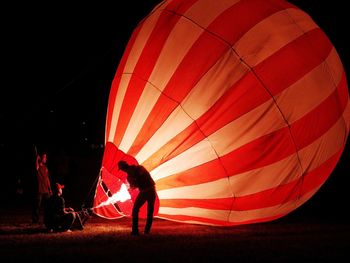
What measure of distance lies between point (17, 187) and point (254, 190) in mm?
8792

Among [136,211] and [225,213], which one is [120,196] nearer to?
[136,211]

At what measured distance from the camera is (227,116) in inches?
288

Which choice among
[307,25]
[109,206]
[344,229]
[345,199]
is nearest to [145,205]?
[109,206]

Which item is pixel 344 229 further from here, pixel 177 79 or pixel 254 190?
pixel 177 79

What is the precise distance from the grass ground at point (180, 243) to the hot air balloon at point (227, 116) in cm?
37

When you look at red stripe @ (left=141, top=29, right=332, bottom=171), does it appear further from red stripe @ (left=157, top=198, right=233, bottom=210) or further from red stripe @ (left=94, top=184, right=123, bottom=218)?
red stripe @ (left=94, top=184, right=123, bottom=218)

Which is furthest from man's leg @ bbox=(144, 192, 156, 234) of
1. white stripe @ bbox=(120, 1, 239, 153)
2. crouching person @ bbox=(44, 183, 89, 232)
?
crouching person @ bbox=(44, 183, 89, 232)

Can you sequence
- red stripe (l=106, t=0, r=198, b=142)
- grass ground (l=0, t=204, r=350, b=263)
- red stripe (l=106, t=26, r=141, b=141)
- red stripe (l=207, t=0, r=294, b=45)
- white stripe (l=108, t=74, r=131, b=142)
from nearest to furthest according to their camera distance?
grass ground (l=0, t=204, r=350, b=263)
red stripe (l=207, t=0, r=294, b=45)
red stripe (l=106, t=0, r=198, b=142)
white stripe (l=108, t=74, r=131, b=142)
red stripe (l=106, t=26, r=141, b=141)

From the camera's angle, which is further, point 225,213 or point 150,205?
point 225,213

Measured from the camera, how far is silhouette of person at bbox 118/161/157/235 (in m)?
7.37

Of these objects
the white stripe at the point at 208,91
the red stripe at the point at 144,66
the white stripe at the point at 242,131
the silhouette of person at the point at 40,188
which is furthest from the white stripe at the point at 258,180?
the silhouette of person at the point at 40,188

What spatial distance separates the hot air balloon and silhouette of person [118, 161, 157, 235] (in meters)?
0.18

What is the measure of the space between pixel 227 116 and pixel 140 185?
1464 mm

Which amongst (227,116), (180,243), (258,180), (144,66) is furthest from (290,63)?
(180,243)
